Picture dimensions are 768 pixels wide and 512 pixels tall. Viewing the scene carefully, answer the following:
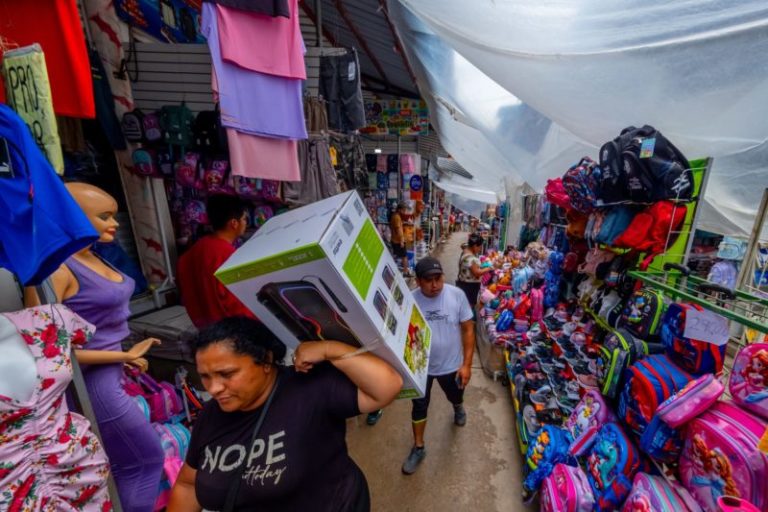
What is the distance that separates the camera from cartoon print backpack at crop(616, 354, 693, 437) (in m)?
1.20

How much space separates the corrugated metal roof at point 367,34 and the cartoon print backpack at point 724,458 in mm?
3916

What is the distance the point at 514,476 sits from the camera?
2248mm

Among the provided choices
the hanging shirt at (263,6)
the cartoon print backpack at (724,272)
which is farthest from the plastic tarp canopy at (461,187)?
the hanging shirt at (263,6)

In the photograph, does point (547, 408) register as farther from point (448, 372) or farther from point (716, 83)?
point (716, 83)

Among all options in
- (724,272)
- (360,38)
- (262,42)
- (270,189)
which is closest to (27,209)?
(262,42)

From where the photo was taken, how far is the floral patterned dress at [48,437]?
1.03m

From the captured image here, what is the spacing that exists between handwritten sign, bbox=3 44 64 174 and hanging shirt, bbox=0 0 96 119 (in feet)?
→ 1.49

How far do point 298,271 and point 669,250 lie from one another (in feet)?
6.82

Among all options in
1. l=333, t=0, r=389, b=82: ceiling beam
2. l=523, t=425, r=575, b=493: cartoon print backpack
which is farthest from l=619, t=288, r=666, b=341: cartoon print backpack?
l=333, t=0, r=389, b=82: ceiling beam

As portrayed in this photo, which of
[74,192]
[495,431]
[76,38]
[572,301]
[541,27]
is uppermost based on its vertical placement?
[541,27]

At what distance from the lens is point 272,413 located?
36.8 inches

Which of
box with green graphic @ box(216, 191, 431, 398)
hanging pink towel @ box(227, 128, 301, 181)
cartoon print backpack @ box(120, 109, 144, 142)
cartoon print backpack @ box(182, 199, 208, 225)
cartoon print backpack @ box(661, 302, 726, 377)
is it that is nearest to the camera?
box with green graphic @ box(216, 191, 431, 398)

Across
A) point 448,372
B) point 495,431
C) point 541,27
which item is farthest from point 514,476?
point 541,27

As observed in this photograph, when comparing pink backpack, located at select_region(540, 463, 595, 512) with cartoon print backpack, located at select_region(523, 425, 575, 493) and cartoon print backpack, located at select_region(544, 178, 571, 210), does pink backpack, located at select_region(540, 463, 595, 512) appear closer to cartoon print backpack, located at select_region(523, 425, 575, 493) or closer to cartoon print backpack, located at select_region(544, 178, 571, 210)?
cartoon print backpack, located at select_region(523, 425, 575, 493)
